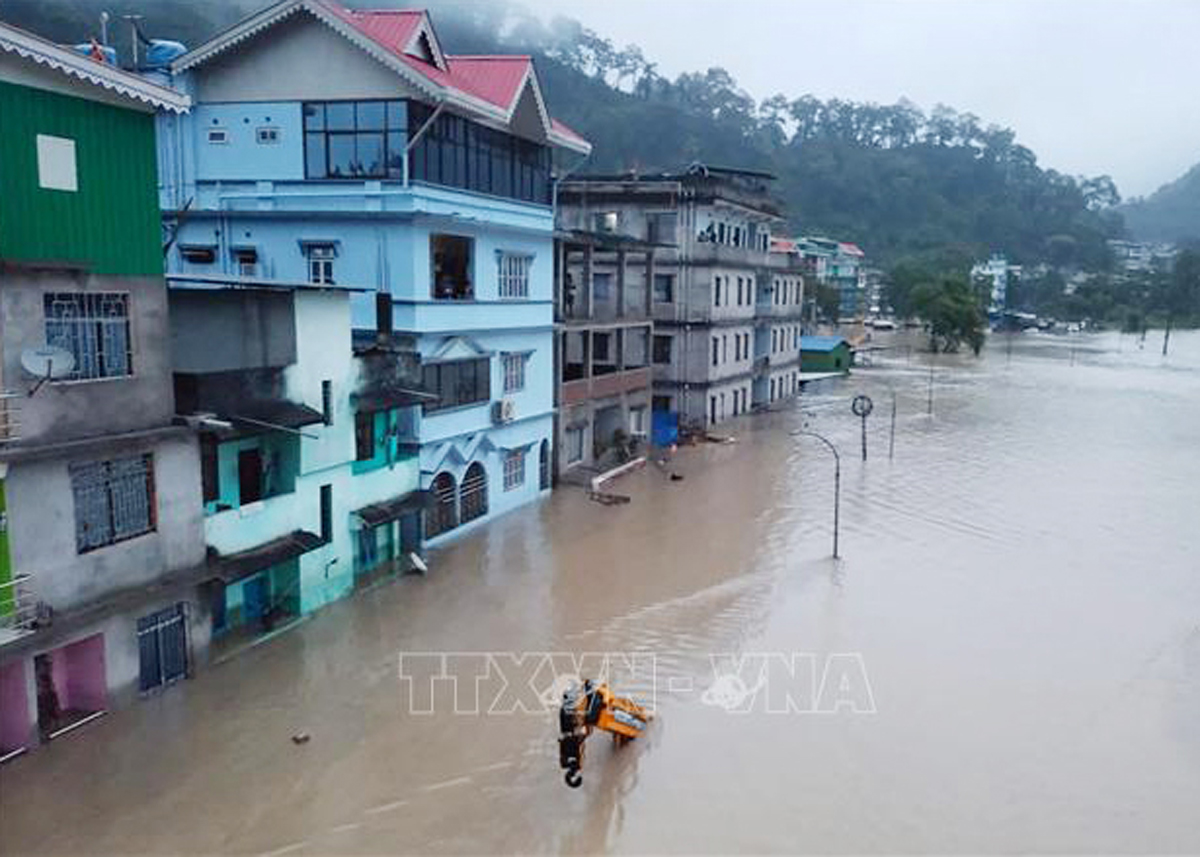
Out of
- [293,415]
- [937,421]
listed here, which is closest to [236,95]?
[293,415]

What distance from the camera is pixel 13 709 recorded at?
13344 millimetres

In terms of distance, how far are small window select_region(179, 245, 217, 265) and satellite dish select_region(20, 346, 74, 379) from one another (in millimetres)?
11756

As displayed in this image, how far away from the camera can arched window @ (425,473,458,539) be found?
23.9 meters

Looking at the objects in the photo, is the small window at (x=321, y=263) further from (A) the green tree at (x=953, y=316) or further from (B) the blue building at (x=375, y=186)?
(A) the green tree at (x=953, y=316)

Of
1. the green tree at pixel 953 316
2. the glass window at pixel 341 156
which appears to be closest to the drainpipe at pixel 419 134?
the glass window at pixel 341 156

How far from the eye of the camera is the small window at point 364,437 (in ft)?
67.5

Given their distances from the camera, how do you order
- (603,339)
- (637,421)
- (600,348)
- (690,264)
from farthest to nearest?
(690,264) → (600,348) → (603,339) → (637,421)

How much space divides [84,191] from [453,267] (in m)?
12.0

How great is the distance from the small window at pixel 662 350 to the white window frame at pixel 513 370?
50.2 feet

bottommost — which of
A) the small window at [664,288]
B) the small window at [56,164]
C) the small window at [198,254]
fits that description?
the small window at [664,288]

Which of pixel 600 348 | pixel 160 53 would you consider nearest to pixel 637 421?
pixel 600 348

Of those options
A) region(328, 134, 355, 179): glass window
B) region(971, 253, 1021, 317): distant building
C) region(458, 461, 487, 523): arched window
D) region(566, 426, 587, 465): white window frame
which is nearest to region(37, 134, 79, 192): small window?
region(328, 134, 355, 179): glass window

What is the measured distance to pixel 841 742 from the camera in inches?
576

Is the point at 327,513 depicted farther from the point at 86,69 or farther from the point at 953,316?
the point at 953,316
